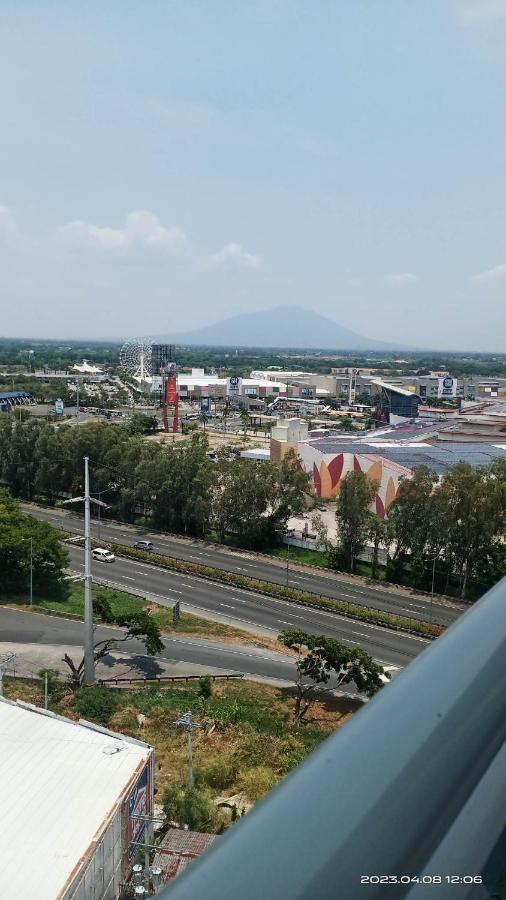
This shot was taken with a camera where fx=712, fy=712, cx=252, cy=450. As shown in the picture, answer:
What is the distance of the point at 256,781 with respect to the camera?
27.5 ft

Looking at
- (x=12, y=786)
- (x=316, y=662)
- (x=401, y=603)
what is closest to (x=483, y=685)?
(x=12, y=786)

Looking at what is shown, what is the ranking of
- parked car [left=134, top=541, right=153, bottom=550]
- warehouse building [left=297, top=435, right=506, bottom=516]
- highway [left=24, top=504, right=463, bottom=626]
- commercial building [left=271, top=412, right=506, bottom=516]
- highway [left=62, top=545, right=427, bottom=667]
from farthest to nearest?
commercial building [left=271, top=412, right=506, bottom=516]
warehouse building [left=297, top=435, right=506, bottom=516]
parked car [left=134, top=541, right=153, bottom=550]
highway [left=24, top=504, right=463, bottom=626]
highway [left=62, top=545, right=427, bottom=667]

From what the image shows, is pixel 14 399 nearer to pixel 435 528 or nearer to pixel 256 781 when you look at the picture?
pixel 435 528

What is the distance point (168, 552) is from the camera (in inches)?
783

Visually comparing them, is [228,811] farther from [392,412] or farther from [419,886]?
[392,412]

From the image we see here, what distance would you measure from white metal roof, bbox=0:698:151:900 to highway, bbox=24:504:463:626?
31.1 ft

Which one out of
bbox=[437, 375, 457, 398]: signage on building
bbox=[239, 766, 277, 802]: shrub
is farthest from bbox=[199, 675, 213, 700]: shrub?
bbox=[437, 375, 457, 398]: signage on building

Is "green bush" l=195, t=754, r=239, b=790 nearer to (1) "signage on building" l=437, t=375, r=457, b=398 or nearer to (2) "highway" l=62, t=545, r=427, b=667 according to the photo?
(2) "highway" l=62, t=545, r=427, b=667

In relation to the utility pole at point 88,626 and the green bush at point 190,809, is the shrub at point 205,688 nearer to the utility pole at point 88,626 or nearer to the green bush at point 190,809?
the utility pole at point 88,626

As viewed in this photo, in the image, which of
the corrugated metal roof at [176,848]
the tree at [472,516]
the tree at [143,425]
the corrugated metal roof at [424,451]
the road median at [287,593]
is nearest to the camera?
the corrugated metal roof at [176,848]

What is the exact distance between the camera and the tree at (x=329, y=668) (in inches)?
422

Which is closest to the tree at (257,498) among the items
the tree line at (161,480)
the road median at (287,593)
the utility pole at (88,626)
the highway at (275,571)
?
the tree line at (161,480)

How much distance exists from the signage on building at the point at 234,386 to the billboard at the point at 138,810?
49.3 meters

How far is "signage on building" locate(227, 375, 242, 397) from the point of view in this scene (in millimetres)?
55772
